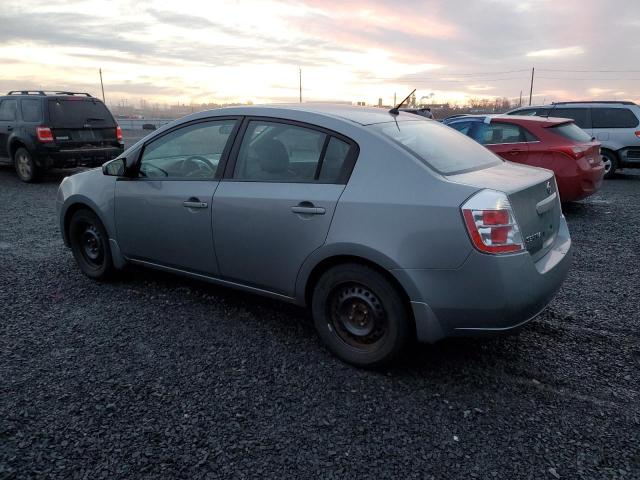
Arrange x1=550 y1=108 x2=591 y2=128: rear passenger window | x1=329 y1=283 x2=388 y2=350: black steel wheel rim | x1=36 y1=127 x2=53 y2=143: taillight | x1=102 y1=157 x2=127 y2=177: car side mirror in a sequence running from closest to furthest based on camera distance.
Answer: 1. x1=329 y1=283 x2=388 y2=350: black steel wheel rim
2. x1=102 y1=157 x2=127 y2=177: car side mirror
3. x1=36 y1=127 x2=53 y2=143: taillight
4. x1=550 y1=108 x2=591 y2=128: rear passenger window

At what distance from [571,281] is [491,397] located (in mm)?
2297

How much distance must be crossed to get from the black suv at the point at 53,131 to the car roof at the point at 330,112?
8.05 m

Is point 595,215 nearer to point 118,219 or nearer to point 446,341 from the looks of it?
point 446,341

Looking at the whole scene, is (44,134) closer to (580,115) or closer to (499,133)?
(499,133)

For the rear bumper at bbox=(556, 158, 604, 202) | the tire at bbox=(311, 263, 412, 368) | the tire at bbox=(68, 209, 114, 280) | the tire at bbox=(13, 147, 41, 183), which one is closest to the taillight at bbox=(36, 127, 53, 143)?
the tire at bbox=(13, 147, 41, 183)

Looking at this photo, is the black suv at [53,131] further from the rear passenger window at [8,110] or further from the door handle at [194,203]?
the door handle at [194,203]

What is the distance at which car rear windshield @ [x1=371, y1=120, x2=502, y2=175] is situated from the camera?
2.99 metres

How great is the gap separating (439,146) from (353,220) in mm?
887

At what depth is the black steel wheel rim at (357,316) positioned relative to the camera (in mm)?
2928

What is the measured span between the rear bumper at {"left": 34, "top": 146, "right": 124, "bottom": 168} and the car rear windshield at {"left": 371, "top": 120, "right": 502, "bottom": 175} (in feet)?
29.9

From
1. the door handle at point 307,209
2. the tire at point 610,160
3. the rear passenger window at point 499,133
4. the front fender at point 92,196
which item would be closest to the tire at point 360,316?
A: the door handle at point 307,209

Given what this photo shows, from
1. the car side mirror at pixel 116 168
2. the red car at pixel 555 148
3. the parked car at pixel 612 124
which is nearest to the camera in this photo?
the car side mirror at pixel 116 168

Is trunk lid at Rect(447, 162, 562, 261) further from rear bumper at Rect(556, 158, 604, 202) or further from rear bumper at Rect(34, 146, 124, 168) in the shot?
rear bumper at Rect(34, 146, 124, 168)

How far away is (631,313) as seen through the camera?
3844mm
